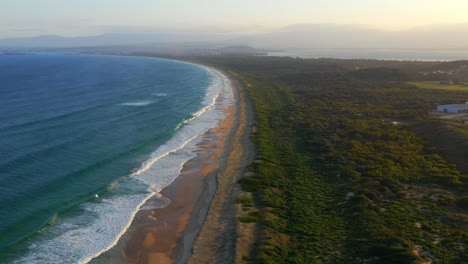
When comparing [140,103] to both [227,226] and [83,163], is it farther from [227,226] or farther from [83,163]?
[227,226]

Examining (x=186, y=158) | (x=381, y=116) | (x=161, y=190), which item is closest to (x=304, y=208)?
(x=161, y=190)

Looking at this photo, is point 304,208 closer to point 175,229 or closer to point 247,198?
point 247,198

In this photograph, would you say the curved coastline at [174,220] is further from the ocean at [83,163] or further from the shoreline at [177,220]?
the ocean at [83,163]

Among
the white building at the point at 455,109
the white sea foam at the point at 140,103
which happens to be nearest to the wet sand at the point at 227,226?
the white sea foam at the point at 140,103

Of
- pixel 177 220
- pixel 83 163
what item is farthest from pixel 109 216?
pixel 83 163

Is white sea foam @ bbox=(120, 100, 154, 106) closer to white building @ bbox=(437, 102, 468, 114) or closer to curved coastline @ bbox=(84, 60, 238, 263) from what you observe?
curved coastline @ bbox=(84, 60, 238, 263)
